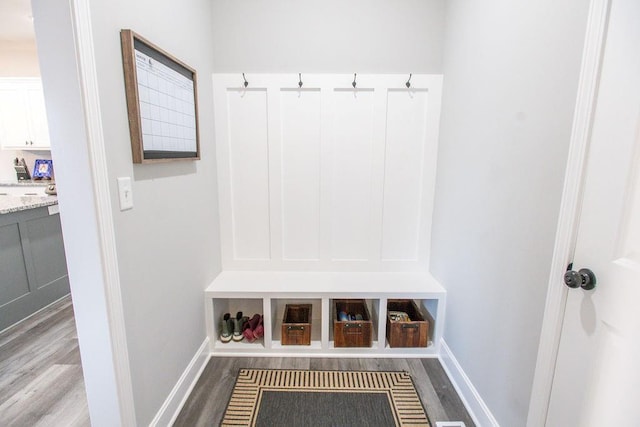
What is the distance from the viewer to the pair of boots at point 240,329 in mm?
2111

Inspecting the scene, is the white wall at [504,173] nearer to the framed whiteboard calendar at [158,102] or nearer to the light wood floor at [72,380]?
the light wood floor at [72,380]

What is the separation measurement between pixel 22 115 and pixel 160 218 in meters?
3.67

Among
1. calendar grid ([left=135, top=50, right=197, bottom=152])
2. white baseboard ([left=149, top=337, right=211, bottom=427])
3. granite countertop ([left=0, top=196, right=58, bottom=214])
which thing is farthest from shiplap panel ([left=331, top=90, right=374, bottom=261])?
granite countertop ([left=0, top=196, right=58, bottom=214])

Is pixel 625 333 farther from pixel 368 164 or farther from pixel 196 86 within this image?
pixel 196 86

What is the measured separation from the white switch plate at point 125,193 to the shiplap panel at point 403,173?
1.58 metres

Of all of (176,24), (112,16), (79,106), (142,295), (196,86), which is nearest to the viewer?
(79,106)

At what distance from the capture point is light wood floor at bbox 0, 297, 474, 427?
1.57 meters

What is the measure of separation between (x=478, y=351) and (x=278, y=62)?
2113 millimetres

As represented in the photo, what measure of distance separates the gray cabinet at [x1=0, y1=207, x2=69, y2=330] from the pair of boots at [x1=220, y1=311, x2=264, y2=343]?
5.43 ft

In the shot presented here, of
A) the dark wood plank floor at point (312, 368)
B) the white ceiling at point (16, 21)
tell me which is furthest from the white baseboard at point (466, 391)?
the white ceiling at point (16, 21)

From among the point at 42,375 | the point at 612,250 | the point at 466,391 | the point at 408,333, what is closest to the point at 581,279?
the point at 612,250

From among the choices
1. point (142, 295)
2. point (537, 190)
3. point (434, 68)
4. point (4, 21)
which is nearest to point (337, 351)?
point (142, 295)

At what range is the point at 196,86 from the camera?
173 cm

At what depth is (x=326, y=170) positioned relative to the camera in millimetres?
2174
